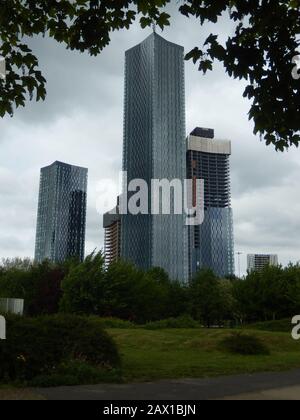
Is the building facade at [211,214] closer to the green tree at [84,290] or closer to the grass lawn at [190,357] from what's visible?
the green tree at [84,290]

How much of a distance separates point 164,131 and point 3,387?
134m

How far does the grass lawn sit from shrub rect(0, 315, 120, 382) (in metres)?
1.03

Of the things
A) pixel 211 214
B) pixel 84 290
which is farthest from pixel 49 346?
pixel 211 214

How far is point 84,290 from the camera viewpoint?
2137 inches

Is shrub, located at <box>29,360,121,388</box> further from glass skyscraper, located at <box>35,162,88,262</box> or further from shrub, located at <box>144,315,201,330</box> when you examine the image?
glass skyscraper, located at <box>35,162,88,262</box>

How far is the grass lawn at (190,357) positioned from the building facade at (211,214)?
361 ft

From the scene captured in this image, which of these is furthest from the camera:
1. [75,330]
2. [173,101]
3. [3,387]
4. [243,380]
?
[173,101]

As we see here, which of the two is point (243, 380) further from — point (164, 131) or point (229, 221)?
point (229, 221)

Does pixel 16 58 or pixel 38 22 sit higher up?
pixel 38 22

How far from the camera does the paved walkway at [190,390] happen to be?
411 inches

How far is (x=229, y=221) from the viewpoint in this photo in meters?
165

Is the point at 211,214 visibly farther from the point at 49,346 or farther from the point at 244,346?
the point at 49,346

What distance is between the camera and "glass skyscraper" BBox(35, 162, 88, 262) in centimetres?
17588

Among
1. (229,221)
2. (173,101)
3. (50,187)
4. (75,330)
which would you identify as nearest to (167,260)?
(229,221)
